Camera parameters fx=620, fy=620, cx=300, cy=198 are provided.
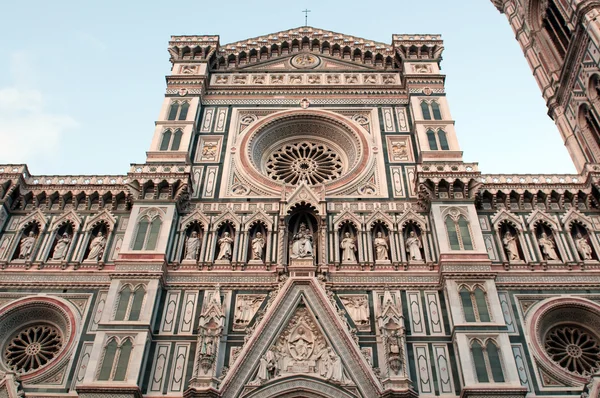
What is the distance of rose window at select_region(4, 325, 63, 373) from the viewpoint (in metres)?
14.3

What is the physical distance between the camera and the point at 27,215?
55.9 ft

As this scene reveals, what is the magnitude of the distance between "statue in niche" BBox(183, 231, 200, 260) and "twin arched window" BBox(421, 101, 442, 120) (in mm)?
8108

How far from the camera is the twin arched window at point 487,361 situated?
13.0 metres

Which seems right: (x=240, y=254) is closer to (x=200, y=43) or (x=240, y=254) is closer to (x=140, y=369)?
(x=140, y=369)

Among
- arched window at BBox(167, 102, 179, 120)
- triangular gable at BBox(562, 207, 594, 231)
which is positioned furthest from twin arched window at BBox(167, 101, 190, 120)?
triangular gable at BBox(562, 207, 594, 231)

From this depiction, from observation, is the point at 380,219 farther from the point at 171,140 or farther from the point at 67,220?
the point at 67,220

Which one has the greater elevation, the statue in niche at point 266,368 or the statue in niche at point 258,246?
the statue in niche at point 258,246

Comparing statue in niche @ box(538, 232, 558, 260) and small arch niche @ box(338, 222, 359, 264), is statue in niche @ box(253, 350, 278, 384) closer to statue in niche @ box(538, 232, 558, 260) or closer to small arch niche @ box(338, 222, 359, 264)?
small arch niche @ box(338, 222, 359, 264)

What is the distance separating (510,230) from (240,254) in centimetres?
721

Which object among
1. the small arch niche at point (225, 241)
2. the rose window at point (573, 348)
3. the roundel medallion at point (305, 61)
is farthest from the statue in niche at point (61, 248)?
the rose window at point (573, 348)

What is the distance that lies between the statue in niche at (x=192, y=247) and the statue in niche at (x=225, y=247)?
595mm

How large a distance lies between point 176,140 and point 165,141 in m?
0.33

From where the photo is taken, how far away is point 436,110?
19.6 meters

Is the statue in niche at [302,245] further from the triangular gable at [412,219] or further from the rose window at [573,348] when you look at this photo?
the rose window at [573,348]
